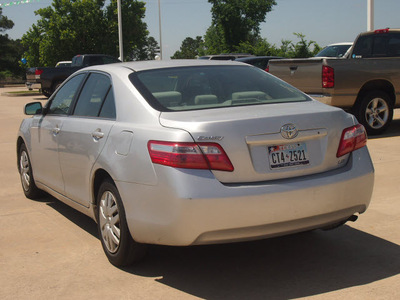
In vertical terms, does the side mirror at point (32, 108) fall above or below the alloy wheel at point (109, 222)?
above

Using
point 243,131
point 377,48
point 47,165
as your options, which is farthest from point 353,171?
point 377,48

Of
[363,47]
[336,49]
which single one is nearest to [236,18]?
[336,49]

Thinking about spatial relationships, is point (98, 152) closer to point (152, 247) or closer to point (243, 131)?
point (152, 247)

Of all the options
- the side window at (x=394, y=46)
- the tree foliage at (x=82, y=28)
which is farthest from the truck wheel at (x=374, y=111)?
the tree foliage at (x=82, y=28)

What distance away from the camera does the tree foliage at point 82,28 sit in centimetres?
4522

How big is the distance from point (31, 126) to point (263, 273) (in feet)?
11.1

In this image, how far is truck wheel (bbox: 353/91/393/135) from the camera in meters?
11.4

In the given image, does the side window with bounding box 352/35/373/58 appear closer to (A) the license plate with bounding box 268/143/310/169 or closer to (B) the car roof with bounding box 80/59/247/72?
(B) the car roof with bounding box 80/59/247/72

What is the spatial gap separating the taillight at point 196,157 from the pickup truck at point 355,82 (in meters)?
7.52

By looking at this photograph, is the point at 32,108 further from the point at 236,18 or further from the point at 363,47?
the point at 236,18

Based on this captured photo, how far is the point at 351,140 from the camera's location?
443 cm

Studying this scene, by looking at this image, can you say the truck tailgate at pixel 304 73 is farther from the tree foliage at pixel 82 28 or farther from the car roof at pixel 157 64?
the tree foliage at pixel 82 28

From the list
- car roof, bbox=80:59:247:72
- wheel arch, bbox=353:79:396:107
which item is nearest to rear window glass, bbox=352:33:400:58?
wheel arch, bbox=353:79:396:107

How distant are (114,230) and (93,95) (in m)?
1.39
